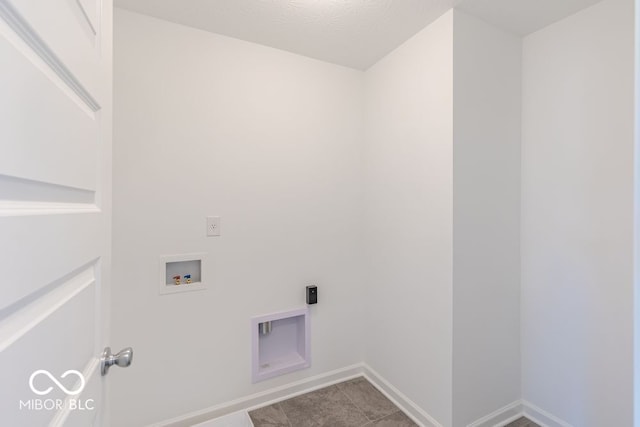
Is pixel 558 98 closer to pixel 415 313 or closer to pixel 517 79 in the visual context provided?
pixel 517 79

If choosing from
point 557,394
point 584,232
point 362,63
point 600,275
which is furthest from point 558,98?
point 557,394

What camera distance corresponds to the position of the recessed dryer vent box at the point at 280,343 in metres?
1.89

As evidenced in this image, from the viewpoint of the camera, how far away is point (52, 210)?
19.0 inches

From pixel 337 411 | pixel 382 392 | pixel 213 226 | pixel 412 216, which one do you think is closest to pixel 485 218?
pixel 412 216

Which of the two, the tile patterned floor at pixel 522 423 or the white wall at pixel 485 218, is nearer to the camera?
the white wall at pixel 485 218

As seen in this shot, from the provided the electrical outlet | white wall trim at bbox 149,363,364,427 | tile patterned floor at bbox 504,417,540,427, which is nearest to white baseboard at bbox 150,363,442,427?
white wall trim at bbox 149,363,364,427

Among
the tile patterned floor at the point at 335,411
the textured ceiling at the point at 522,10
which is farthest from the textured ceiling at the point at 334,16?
the tile patterned floor at the point at 335,411

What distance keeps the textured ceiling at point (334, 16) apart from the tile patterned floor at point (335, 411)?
7.95 feet

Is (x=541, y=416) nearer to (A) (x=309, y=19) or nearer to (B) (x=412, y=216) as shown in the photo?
(B) (x=412, y=216)

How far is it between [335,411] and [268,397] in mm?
457

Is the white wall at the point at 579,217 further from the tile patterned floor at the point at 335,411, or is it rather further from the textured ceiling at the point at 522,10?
the tile patterned floor at the point at 335,411

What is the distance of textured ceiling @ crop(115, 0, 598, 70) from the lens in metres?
1.50

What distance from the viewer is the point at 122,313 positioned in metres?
1.55

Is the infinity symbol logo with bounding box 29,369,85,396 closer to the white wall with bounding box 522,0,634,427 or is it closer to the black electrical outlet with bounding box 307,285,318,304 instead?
the black electrical outlet with bounding box 307,285,318,304
